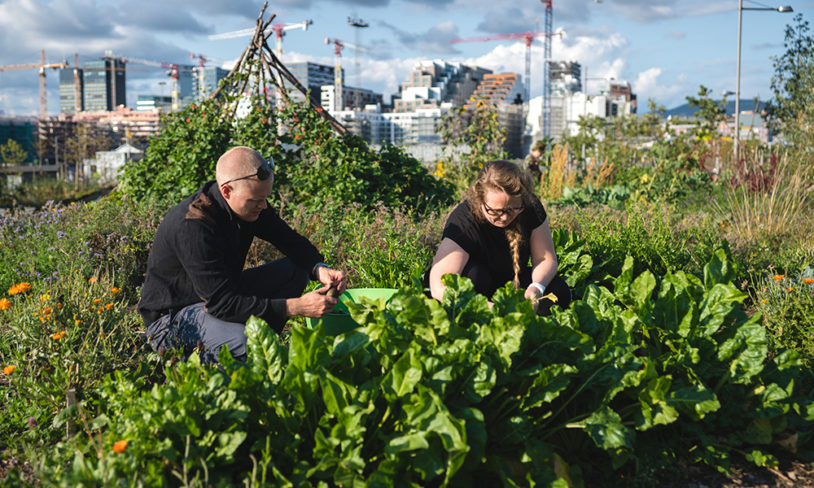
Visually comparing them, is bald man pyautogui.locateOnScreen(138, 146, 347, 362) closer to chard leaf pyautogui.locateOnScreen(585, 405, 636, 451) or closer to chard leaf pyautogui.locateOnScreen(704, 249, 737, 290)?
chard leaf pyautogui.locateOnScreen(585, 405, 636, 451)

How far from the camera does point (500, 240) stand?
10.5 ft

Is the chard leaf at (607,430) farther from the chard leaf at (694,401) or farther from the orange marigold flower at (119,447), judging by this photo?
the orange marigold flower at (119,447)

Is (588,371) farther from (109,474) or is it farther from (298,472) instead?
(109,474)

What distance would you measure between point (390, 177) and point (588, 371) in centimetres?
426

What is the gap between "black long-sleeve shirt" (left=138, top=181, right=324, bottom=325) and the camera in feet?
8.36

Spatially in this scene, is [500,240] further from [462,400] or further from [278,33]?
[278,33]

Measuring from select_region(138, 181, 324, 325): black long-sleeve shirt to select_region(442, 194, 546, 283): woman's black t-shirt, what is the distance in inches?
36.7

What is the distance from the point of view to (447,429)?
1.63m

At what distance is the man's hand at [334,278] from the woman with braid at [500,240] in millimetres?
403

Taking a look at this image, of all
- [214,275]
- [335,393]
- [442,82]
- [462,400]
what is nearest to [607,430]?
[462,400]

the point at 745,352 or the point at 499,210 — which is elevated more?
the point at 499,210

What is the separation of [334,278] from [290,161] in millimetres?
3406

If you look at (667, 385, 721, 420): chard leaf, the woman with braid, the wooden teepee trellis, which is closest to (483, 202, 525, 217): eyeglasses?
the woman with braid

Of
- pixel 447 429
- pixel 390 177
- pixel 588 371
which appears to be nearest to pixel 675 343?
pixel 588 371
